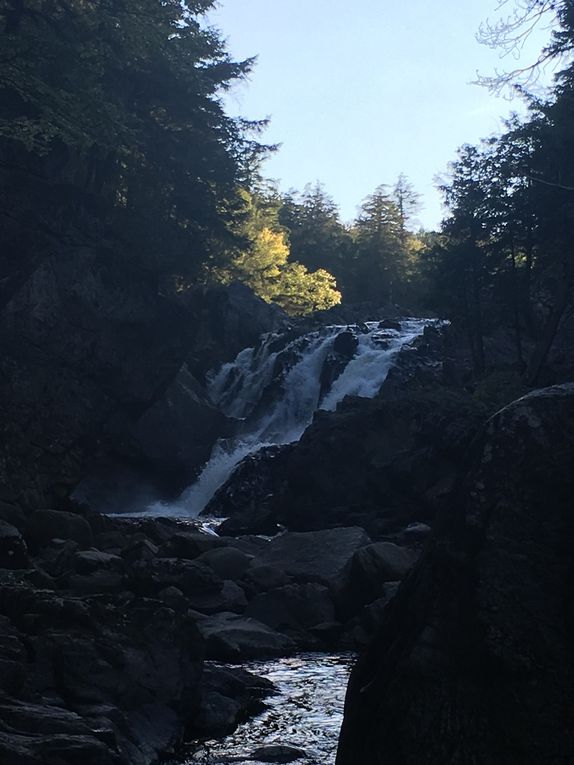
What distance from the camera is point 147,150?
30.8 metres

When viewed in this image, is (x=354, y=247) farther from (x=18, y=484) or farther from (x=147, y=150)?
(x=18, y=484)

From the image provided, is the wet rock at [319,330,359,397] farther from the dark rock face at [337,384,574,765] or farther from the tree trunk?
the dark rock face at [337,384,574,765]

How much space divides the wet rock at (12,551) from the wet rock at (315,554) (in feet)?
16.9

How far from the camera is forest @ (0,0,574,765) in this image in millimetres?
4469

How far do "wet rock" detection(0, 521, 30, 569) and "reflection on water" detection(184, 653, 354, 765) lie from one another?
12.9ft

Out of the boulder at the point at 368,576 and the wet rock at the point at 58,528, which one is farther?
the wet rock at the point at 58,528

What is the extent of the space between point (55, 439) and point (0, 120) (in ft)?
28.7

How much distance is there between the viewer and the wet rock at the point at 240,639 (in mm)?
11297

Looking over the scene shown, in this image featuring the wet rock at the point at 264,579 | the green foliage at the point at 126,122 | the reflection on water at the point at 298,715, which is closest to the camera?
the reflection on water at the point at 298,715

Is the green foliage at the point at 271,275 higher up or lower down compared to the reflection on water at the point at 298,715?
higher up

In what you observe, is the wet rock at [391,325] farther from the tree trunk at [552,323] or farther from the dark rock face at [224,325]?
the tree trunk at [552,323]

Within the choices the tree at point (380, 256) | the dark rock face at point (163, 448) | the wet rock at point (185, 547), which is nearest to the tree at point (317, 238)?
the tree at point (380, 256)

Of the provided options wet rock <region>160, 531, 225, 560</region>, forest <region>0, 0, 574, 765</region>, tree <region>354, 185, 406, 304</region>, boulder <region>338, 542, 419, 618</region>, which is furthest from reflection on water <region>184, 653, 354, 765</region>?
tree <region>354, 185, 406, 304</region>

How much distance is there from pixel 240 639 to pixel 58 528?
21.5 feet
